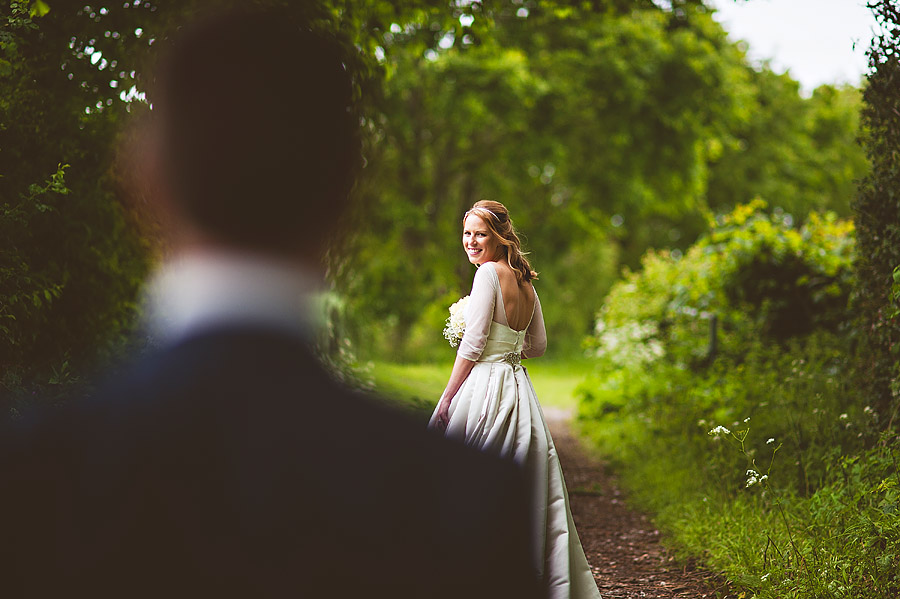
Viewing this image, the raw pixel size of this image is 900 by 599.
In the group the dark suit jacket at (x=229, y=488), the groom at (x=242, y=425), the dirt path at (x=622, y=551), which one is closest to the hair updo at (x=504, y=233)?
the groom at (x=242, y=425)

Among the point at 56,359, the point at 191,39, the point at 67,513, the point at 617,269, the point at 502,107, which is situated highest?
the point at 617,269

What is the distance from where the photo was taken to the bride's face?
11.3 ft

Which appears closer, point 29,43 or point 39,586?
point 39,586

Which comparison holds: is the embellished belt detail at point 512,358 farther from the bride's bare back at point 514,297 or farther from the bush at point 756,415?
the bush at point 756,415

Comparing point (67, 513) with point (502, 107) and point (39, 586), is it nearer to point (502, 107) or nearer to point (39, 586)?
point (39, 586)

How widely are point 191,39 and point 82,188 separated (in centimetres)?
240

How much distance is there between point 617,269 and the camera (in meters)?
29.2

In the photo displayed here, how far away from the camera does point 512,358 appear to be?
356cm

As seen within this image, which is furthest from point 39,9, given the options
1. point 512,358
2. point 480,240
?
point 512,358

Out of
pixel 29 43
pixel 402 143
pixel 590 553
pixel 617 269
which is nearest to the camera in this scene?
pixel 29 43

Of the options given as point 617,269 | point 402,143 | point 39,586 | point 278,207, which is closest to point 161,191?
point 278,207

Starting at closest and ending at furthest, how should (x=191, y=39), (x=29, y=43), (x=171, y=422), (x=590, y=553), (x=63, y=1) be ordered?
(x=171, y=422) → (x=191, y=39) → (x=29, y=43) → (x=63, y=1) → (x=590, y=553)

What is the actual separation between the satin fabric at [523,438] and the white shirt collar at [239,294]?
4.75 ft

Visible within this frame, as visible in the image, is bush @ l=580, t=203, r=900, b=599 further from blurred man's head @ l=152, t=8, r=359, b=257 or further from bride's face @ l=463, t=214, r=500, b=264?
blurred man's head @ l=152, t=8, r=359, b=257
